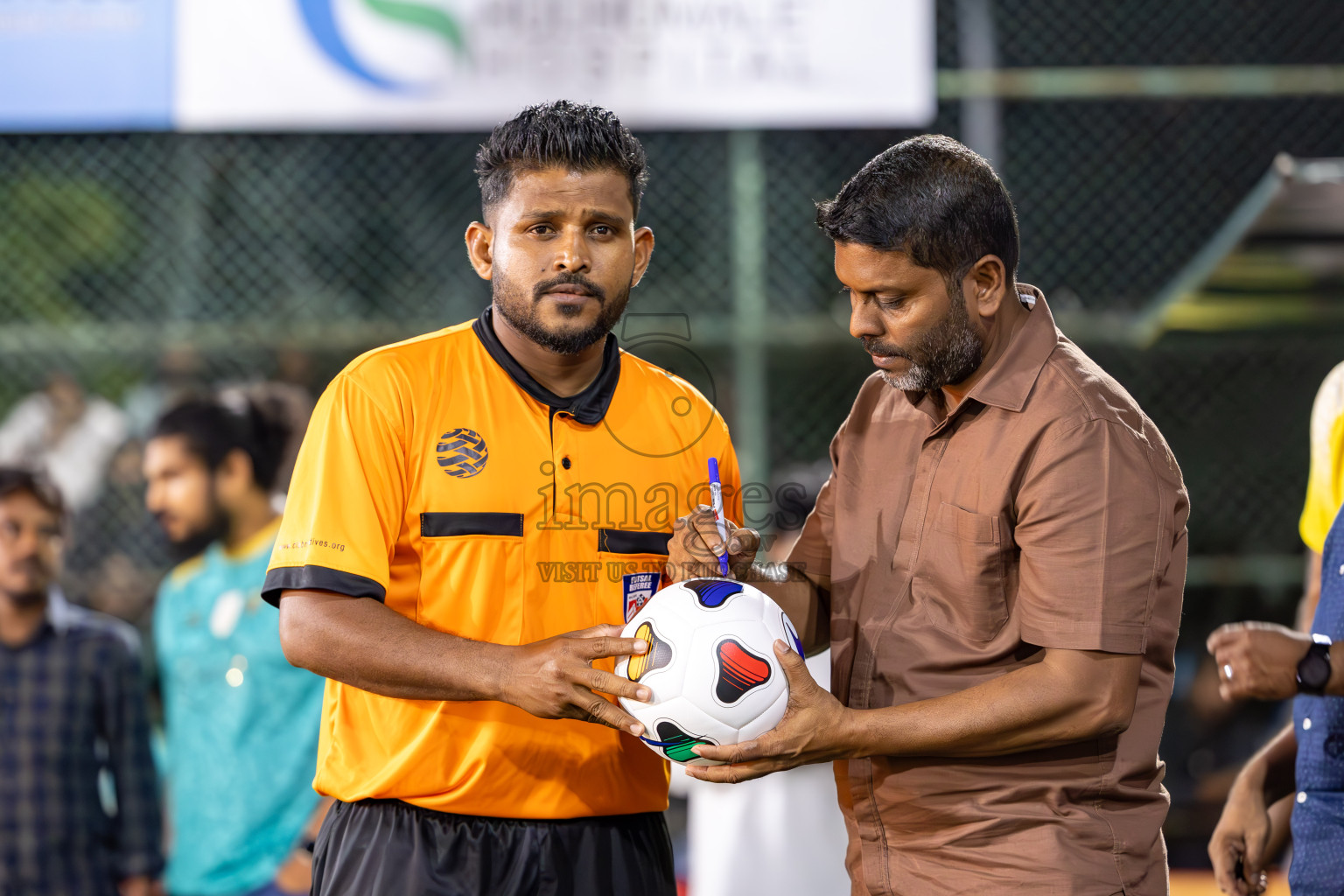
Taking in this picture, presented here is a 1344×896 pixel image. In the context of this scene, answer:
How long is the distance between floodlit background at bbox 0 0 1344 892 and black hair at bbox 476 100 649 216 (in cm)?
250

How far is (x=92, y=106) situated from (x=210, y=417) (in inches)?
67.7

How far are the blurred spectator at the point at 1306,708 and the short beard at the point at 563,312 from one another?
121 centimetres

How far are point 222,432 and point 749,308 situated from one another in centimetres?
216

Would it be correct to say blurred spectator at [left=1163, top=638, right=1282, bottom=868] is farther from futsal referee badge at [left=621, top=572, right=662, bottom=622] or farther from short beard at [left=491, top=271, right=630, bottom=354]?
short beard at [left=491, top=271, right=630, bottom=354]

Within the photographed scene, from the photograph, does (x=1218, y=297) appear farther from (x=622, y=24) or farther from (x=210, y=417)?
(x=210, y=417)

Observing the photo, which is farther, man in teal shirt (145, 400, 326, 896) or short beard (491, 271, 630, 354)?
man in teal shirt (145, 400, 326, 896)

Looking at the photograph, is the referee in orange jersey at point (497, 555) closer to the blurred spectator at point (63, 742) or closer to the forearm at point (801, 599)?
the forearm at point (801, 599)

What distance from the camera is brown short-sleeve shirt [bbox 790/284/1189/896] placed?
1921mm

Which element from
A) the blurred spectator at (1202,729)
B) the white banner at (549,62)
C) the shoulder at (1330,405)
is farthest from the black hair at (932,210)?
the blurred spectator at (1202,729)

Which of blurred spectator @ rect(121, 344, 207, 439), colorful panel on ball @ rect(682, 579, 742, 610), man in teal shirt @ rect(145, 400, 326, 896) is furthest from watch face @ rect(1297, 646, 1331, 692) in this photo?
blurred spectator @ rect(121, 344, 207, 439)

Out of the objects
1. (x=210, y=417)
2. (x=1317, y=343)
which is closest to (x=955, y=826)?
(x=210, y=417)

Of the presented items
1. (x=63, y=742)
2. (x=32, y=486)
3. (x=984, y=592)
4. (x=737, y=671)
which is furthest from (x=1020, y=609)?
(x=32, y=486)

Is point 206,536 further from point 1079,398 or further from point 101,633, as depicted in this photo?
point 1079,398

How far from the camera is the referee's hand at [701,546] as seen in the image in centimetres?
219
